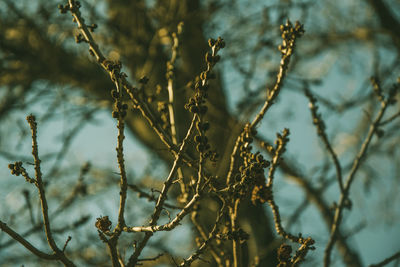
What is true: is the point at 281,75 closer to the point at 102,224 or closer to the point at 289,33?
the point at 289,33

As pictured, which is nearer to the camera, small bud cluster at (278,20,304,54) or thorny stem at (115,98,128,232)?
thorny stem at (115,98,128,232)

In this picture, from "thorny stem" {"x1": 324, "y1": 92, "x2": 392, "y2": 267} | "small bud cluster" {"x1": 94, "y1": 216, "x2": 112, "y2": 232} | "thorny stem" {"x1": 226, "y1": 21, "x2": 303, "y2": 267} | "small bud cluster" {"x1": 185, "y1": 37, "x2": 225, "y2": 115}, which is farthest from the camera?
"thorny stem" {"x1": 324, "y1": 92, "x2": 392, "y2": 267}

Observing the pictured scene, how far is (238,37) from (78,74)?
2245 mm

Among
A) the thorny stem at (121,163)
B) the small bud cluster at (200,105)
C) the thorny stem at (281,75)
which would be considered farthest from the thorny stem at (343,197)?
the thorny stem at (121,163)

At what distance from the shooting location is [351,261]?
3662 mm

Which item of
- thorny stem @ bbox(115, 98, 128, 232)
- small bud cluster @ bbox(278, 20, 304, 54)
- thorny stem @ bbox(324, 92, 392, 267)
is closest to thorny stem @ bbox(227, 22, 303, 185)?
small bud cluster @ bbox(278, 20, 304, 54)

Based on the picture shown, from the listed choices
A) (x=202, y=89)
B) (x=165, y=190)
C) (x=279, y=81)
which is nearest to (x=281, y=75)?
(x=279, y=81)

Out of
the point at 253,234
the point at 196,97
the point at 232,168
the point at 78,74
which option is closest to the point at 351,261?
the point at 253,234

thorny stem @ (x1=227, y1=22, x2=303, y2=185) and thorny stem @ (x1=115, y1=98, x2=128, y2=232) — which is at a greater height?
thorny stem @ (x1=227, y1=22, x2=303, y2=185)

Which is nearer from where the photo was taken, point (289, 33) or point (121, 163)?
point (121, 163)

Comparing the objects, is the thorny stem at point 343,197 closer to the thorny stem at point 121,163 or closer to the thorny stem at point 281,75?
the thorny stem at point 281,75

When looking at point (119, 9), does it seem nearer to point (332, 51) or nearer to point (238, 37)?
point (238, 37)

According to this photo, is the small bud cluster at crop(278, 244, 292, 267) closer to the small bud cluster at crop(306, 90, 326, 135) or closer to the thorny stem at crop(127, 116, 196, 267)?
the thorny stem at crop(127, 116, 196, 267)

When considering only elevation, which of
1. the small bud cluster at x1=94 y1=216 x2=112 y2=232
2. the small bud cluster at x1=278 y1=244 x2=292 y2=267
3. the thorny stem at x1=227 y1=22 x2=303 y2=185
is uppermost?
the thorny stem at x1=227 y1=22 x2=303 y2=185
